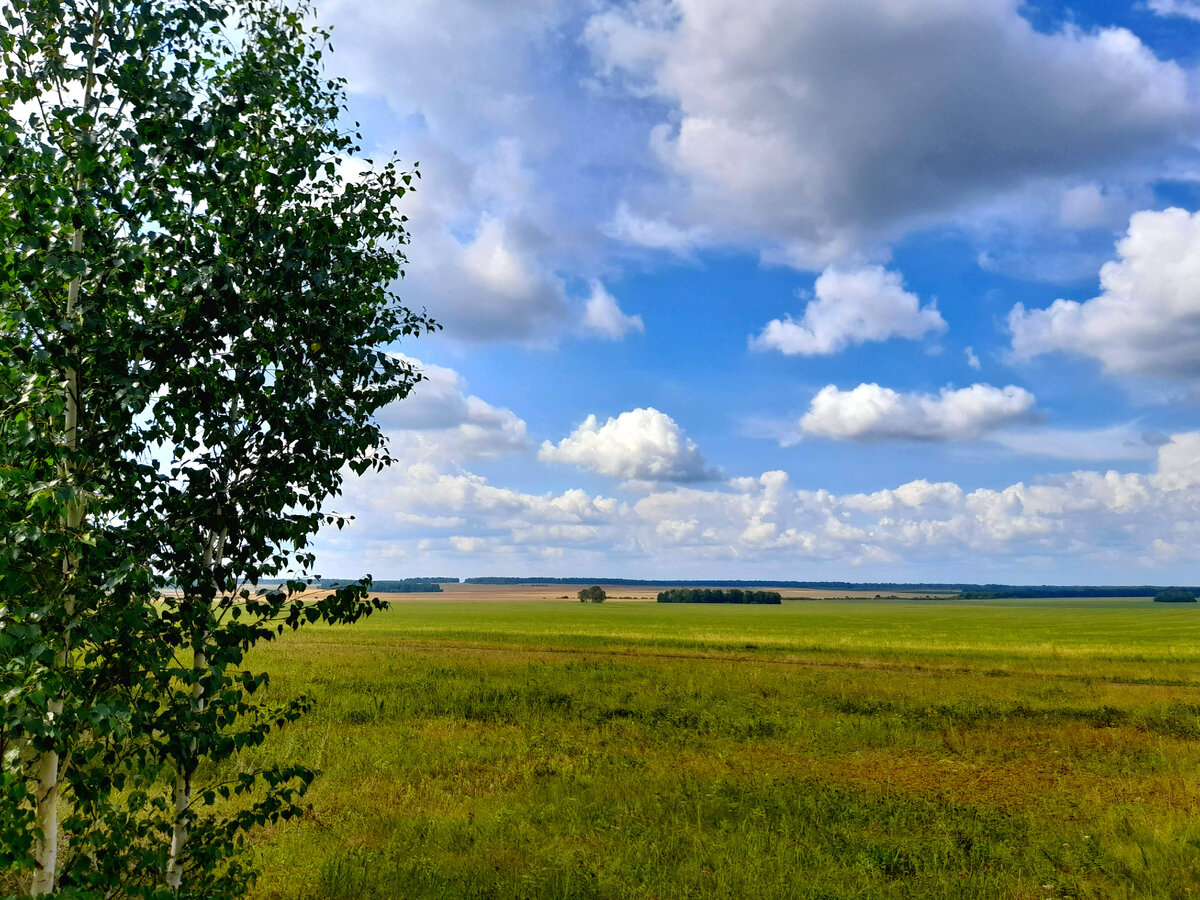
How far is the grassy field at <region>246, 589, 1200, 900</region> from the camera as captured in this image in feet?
36.1

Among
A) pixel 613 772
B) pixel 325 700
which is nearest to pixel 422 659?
pixel 325 700

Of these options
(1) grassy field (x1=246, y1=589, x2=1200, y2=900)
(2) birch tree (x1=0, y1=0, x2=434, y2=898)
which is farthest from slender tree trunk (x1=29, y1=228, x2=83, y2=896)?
(1) grassy field (x1=246, y1=589, x2=1200, y2=900)

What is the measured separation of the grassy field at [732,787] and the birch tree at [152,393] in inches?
204

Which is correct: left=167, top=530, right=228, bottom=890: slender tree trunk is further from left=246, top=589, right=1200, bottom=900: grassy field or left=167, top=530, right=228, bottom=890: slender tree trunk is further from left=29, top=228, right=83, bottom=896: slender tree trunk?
left=246, top=589, right=1200, bottom=900: grassy field

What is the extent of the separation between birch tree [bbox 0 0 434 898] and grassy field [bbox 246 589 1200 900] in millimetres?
5193

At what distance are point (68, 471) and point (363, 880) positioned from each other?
292 inches

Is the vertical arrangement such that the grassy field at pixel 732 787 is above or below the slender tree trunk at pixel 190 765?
below

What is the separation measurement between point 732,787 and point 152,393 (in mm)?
13519

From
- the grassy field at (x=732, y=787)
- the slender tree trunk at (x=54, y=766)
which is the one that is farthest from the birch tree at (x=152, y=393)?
the grassy field at (x=732, y=787)

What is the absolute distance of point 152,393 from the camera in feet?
20.3

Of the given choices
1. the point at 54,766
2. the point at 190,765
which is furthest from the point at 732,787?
the point at 54,766

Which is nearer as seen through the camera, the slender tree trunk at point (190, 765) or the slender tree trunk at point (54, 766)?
the slender tree trunk at point (54, 766)

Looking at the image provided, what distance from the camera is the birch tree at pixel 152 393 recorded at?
5.50 metres

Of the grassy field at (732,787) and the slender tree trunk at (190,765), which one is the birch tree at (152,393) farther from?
the grassy field at (732,787)
